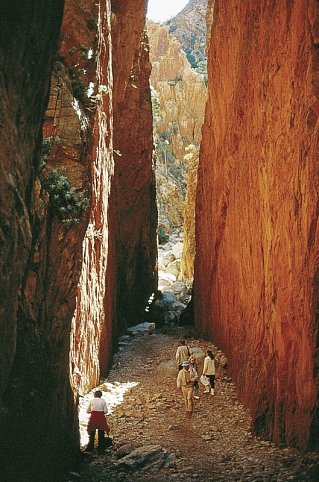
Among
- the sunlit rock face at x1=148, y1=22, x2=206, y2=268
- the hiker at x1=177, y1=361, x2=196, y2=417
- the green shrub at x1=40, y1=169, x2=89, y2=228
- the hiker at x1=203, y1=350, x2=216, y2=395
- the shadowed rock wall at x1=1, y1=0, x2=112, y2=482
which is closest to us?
the shadowed rock wall at x1=1, y1=0, x2=112, y2=482

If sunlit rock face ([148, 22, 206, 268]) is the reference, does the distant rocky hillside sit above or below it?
above

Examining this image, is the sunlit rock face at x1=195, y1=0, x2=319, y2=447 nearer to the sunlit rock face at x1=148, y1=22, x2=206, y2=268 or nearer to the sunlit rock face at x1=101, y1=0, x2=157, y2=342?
the sunlit rock face at x1=101, y1=0, x2=157, y2=342

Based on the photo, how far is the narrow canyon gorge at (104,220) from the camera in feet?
18.1

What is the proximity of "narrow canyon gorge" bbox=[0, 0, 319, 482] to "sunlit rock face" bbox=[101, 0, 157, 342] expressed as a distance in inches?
177

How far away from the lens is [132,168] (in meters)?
24.2

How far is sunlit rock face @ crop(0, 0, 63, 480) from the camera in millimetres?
4742

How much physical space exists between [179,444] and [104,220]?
667cm

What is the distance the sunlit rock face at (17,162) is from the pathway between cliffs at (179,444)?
252cm

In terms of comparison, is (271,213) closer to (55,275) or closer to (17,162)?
(55,275)

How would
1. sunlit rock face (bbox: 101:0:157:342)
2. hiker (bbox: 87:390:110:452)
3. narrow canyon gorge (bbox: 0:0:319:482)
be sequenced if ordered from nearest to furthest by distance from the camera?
narrow canyon gorge (bbox: 0:0:319:482) → hiker (bbox: 87:390:110:452) → sunlit rock face (bbox: 101:0:157:342)

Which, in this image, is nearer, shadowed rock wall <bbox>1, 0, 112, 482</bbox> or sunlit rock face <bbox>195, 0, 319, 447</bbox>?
shadowed rock wall <bbox>1, 0, 112, 482</bbox>

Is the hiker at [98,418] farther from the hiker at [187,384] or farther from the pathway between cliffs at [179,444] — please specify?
the hiker at [187,384]

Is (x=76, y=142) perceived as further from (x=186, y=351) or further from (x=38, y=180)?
(x=186, y=351)

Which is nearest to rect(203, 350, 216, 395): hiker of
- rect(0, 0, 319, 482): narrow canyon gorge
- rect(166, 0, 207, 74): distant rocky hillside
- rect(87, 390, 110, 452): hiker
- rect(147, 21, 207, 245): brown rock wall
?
rect(0, 0, 319, 482): narrow canyon gorge
